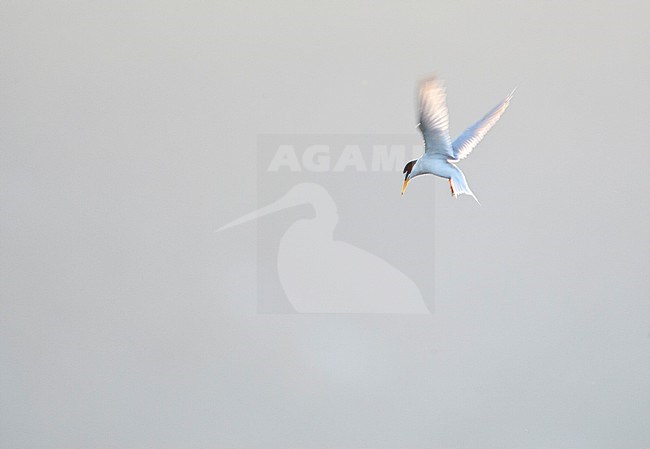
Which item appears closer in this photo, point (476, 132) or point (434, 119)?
point (434, 119)

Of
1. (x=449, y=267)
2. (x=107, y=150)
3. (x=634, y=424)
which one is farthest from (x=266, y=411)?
(x=634, y=424)

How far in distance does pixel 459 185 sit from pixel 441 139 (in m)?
0.27

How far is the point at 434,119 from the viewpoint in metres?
2.08

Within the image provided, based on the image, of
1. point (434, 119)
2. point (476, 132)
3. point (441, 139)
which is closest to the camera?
point (434, 119)

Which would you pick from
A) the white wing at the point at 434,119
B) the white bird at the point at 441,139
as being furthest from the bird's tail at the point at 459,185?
the white wing at the point at 434,119

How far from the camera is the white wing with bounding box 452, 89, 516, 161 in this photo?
232cm

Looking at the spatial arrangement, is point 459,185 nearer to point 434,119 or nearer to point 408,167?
point 408,167

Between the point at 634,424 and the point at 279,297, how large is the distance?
111 cm

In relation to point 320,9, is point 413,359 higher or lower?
lower

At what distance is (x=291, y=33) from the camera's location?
2461 mm

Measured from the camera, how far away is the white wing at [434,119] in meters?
2.01

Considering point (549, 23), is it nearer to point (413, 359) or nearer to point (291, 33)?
point (291, 33)

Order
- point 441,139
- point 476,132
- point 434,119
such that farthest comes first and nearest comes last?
1. point 476,132
2. point 441,139
3. point 434,119

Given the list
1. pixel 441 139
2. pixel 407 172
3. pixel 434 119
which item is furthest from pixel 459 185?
pixel 434 119
